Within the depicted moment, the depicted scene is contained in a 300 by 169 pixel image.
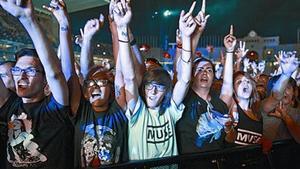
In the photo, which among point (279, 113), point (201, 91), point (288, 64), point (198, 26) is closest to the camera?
point (198, 26)

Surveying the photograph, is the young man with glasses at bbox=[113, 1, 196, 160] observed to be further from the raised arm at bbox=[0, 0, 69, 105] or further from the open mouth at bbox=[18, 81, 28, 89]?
A: the open mouth at bbox=[18, 81, 28, 89]

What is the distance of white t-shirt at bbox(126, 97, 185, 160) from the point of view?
2271 mm

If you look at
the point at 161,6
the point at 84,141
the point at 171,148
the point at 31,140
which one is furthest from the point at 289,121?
the point at 161,6

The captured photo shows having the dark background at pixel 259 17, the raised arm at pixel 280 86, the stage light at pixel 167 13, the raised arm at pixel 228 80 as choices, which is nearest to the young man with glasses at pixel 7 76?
the raised arm at pixel 228 80

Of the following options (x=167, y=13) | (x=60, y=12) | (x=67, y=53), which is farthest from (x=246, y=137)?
(x=167, y=13)

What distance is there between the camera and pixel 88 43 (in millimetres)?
2486

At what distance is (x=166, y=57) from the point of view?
7109 millimetres

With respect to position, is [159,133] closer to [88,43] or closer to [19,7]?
[88,43]

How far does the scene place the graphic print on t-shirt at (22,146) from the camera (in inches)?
74.3

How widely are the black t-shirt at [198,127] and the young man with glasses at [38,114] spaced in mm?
777

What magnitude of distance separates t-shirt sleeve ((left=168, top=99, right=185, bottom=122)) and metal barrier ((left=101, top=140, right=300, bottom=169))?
1.50 ft

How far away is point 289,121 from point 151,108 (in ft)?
4.26

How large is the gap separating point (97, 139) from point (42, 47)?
1.99 feet

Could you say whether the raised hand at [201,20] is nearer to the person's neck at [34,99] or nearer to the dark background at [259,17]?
the person's neck at [34,99]
